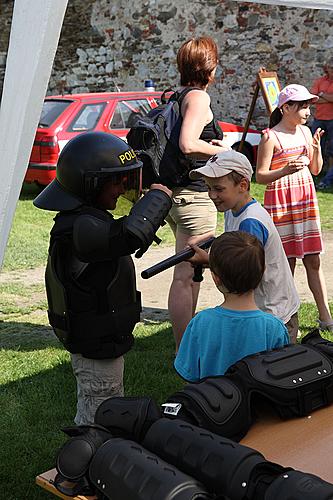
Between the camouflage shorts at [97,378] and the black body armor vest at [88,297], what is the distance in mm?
50

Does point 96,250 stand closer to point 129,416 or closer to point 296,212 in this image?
point 129,416

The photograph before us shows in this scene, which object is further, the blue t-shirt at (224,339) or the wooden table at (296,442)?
the blue t-shirt at (224,339)

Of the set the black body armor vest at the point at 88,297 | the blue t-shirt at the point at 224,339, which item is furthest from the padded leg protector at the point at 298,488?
the black body armor vest at the point at 88,297

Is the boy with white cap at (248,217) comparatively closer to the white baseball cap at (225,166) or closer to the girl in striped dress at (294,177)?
the white baseball cap at (225,166)

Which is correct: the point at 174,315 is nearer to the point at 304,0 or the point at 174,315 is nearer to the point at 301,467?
the point at 304,0

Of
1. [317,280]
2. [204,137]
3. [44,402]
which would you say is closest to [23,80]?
[204,137]

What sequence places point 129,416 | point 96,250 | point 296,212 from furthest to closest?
point 296,212 → point 96,250 → point 129,416

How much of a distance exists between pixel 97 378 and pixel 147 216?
0.76 meters

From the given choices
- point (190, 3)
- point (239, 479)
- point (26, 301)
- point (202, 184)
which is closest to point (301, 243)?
point (202, 184)

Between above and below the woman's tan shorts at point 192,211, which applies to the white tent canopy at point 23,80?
above

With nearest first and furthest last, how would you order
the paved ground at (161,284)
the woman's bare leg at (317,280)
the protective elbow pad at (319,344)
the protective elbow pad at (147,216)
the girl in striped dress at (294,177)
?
1. the protective elbow pad at (319,344)
2. the protective elbow pad at (147,216)
3. the girl in striped dress at (294,177)
4. the woman's bare leg at (317,280)
5. the paved ground at (161,284)

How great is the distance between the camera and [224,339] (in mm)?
2855

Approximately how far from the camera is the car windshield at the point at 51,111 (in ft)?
38.2

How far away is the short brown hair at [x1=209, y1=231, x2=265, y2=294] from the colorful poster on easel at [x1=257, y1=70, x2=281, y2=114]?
669cm
